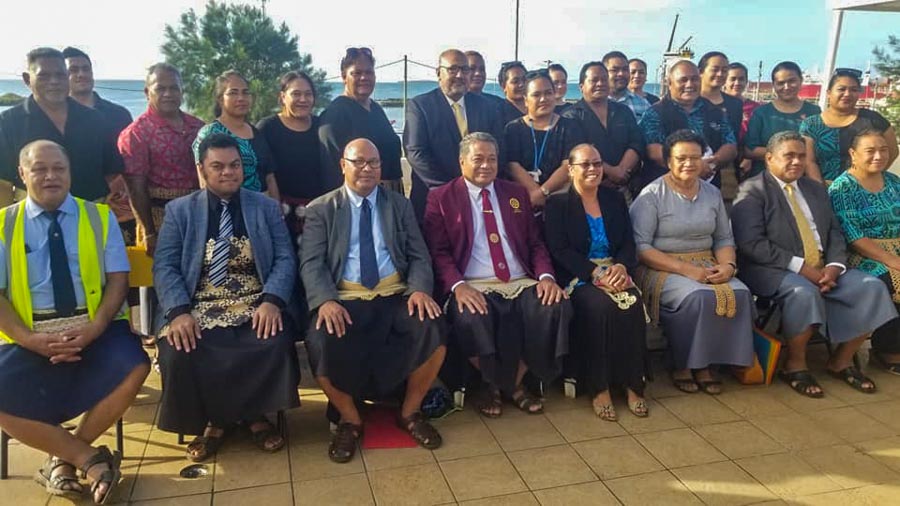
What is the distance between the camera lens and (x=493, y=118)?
4.59 m

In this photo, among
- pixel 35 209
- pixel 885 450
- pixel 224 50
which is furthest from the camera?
pixel 224 50

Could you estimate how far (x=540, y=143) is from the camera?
4.33m

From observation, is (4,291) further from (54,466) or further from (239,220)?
(239,220)

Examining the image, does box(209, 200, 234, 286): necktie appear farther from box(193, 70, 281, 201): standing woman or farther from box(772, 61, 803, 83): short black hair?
box(772, 61, 803, 83): short black hair

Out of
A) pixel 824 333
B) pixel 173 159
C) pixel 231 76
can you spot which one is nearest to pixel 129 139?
→ pixel 173 159

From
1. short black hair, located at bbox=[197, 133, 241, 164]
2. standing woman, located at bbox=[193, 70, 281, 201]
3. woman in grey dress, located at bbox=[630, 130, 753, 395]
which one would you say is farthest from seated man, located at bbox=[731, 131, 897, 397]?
short black hair, located at bbox=[197, 133, 241, 164]

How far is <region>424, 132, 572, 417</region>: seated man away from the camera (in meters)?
3.53

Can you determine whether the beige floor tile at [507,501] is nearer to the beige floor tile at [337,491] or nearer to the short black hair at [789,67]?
the beige floor tile at [337,491]

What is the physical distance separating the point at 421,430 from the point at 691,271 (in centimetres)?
186

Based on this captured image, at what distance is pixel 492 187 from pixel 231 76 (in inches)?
66.2

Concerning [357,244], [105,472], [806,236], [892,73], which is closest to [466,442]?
[357,244]

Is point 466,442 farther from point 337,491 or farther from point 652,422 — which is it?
point 652,422

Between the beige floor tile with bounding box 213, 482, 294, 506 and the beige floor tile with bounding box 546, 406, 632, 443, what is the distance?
1.38 metres

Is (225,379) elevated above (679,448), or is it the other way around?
(225,379)
